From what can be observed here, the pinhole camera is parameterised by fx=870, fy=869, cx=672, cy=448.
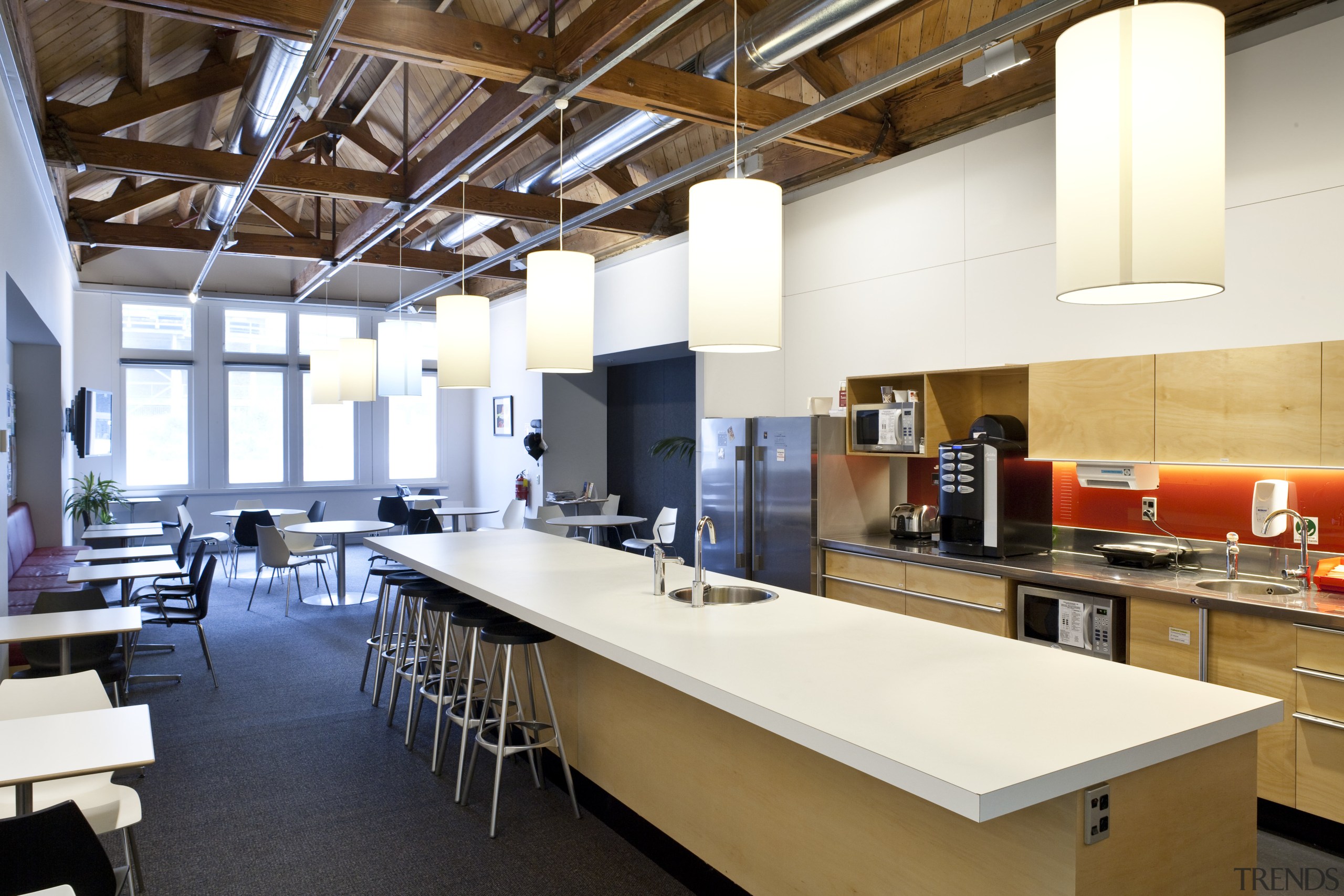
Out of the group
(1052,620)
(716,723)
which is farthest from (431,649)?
(1052,620)

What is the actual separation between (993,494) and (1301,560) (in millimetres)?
1346

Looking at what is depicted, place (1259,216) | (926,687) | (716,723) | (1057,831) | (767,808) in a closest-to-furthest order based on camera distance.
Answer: (1057,831) → (926,687) → (767,808) → (716,723) → (1259,216)

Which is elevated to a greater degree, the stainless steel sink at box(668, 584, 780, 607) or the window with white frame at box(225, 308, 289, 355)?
the window with white frame at box(225, 308, 289, 355)

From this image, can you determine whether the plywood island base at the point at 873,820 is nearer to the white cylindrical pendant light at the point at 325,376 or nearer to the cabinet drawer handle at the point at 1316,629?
the cabinet drawer handle at the point at 1316,629

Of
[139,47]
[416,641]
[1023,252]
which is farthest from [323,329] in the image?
[1023,252]

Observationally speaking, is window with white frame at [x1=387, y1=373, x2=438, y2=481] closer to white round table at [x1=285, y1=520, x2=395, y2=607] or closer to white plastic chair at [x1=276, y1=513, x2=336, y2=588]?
white plastic chair at [x1=276, y1=513, x2=336, y2=588]

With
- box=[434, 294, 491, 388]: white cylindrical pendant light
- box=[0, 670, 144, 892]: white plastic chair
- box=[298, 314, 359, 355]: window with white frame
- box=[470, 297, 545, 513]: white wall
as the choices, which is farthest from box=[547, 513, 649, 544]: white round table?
box=[298, 314, 359, 355]: window with white frame

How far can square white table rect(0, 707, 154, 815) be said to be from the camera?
2.17m

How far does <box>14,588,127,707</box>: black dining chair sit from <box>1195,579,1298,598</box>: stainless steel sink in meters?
5.21

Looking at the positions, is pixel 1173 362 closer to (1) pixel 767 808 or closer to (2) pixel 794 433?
(2) pixel 794 433

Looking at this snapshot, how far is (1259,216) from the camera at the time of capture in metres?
3.88

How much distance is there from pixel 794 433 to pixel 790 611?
8.63ft

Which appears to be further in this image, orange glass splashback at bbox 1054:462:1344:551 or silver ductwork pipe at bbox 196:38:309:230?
silver ductwork pipe at bbox 196:38:309:230

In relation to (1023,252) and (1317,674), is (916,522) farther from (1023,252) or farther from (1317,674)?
(1317,674)
